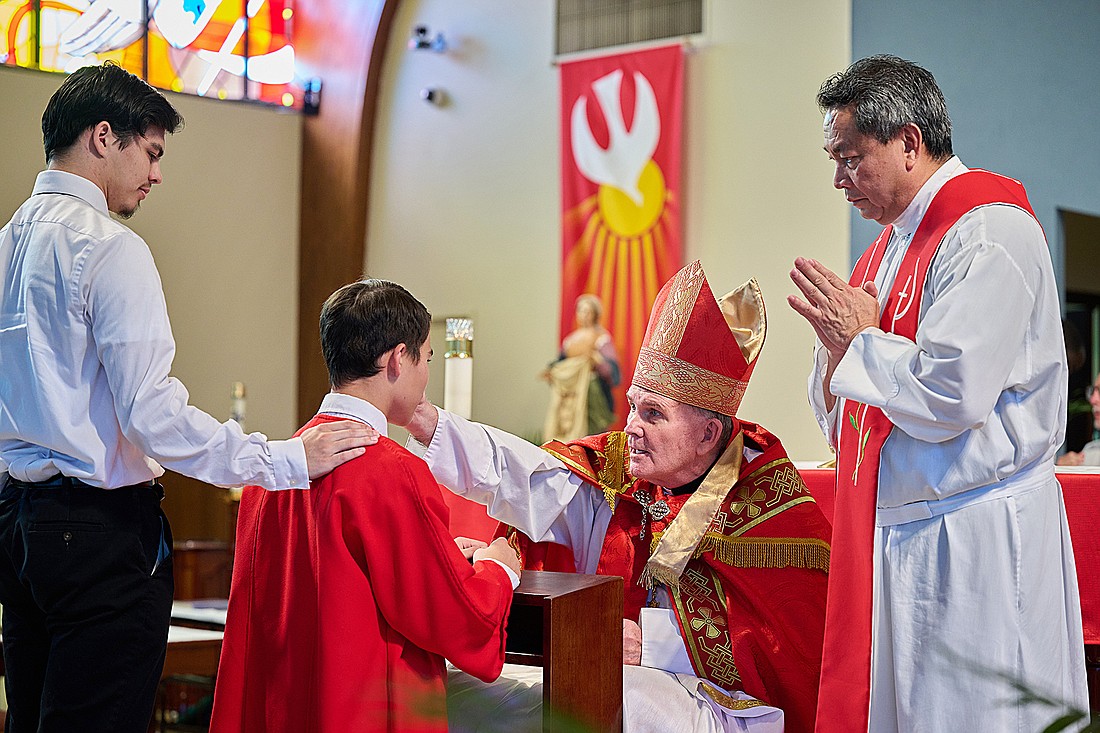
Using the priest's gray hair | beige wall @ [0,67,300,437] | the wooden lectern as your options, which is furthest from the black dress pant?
beige wall @ [0,67,300,437]

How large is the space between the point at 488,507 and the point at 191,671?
2507 mm

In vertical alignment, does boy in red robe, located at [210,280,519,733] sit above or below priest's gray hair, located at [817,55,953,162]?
below

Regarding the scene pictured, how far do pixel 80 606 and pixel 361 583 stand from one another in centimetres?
51

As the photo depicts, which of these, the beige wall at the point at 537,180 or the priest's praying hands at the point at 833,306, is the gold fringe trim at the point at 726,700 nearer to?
the priest's praying hands at the point at 833,306

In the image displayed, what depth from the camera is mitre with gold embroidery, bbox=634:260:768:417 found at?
→ 125 inches

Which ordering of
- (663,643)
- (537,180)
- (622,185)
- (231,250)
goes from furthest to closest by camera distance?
(231,250) → (537,180) → (622,185) → (663,643)

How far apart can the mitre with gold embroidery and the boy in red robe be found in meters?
0.84

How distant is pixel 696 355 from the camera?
3189mm

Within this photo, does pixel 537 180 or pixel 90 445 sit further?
pixel 537 180

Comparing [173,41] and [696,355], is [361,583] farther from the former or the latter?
[173,41]

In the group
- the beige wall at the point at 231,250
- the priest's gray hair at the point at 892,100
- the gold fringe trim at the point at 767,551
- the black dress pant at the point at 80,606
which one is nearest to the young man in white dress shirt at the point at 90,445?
the black dress pant at the point at 80,606

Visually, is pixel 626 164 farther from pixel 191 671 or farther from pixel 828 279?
pixel 828 279

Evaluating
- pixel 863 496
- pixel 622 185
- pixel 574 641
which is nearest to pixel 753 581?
pixel 863 496

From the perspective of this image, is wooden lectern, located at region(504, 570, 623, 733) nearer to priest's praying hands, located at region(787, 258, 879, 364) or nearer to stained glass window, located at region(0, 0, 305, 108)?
priest's praying hands, located at region(787, 258, 879, 364)
